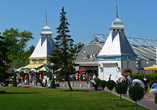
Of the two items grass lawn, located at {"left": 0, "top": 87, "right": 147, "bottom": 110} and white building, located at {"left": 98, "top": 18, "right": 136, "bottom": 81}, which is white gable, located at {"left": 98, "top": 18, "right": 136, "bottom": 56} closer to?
white building, located at {"left": 98, "top": 18, "right": 136, "bottom": 81}

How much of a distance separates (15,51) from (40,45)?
80.7 feet

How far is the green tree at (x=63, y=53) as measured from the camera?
29913 mm

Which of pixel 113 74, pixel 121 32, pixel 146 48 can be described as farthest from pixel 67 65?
pixel 146 48

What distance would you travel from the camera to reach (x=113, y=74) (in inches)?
1914

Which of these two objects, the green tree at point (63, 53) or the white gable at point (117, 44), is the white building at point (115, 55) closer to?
the white gable at point (117, 44)

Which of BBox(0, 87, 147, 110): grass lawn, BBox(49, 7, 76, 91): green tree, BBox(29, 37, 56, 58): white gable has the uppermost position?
BBox(29, 37, 56, 58): white gable

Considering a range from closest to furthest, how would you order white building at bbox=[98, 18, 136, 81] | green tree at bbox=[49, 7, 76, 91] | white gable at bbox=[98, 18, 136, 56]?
green tree at bbox=[49, 7, 76, 91], white building at bbox=[98, 18, 136, 81], white gable at bbox=[98, 18, 136, 56]

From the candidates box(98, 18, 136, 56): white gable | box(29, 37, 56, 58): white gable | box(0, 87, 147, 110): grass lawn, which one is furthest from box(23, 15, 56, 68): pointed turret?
box(0, 87, 147, 110): grass lawn

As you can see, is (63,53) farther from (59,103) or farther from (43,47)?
(43,47)

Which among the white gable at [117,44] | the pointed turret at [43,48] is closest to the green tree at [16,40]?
the pointed turret at [43,48]

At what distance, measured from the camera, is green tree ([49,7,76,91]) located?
29913 millimetres

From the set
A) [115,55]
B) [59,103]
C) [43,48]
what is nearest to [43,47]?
[43,48]

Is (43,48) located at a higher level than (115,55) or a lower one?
higher

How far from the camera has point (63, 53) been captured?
30531mm
